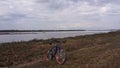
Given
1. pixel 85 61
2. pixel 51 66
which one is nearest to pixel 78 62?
pixel 85 61

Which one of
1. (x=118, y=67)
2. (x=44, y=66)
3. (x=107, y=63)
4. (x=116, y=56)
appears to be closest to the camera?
(x=118, y=67)

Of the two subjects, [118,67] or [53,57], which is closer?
[118,67]

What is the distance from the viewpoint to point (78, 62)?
16.9 meters

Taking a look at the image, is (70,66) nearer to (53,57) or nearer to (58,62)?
(58,62)

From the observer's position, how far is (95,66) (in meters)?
14.9

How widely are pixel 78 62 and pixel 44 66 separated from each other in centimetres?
208

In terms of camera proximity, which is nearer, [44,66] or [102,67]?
[102,67]

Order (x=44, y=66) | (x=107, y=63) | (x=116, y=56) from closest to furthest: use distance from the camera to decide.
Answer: (x=107, y=63) < (x=44, y=66) < (x=116, y=56)

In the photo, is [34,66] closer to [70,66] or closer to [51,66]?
[51,66]

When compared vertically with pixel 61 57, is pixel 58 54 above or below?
above

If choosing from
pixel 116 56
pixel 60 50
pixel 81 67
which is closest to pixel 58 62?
pixel 60 50

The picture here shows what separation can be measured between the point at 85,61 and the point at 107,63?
5.89ft

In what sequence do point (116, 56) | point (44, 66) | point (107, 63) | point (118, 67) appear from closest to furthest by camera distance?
point (118, 67) → point (107, 63) → point (44, 66) → point (116, 56)

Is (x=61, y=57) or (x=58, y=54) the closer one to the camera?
(x=61, y=57)
